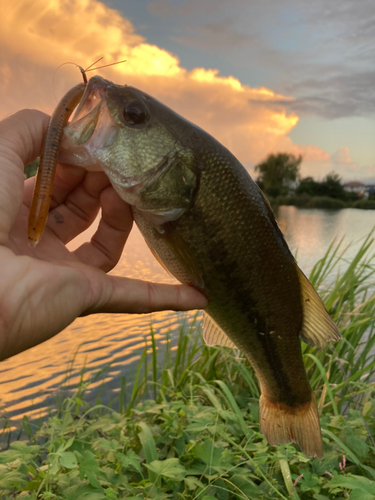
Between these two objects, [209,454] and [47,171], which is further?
[209,454]

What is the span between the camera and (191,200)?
184cm

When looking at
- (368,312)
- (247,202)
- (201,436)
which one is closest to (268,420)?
(201,436)

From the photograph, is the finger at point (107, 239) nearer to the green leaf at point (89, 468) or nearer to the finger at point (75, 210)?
the finger at point (75, 210)

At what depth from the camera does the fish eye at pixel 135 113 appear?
6.07 feet

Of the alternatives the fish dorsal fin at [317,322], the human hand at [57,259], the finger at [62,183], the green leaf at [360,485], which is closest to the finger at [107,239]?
the human hand at [57,259]

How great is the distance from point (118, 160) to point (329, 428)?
7.69 ft

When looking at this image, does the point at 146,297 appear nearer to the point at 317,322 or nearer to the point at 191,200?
the point at 191,200

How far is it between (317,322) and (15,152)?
174 cm

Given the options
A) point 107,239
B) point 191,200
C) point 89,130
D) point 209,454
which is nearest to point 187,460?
point 209,454

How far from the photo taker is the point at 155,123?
1879 mm

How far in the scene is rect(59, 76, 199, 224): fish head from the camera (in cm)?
181

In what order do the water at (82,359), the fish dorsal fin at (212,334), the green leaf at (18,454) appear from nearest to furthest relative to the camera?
the green leaf at (18,454) → the fish dorsal fin at (212,334) → the water at (82,359)

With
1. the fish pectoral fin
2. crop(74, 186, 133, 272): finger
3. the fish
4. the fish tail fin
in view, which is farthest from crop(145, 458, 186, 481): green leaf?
crop(74, 186, 133, 272): finger

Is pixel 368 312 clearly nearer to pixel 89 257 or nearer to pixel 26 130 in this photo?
pixel 89 257
